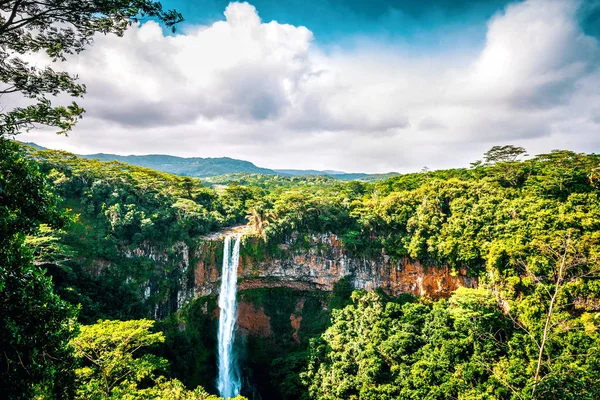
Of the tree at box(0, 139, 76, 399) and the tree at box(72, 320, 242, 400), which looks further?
the tree at box(72, 320, 242, 400)

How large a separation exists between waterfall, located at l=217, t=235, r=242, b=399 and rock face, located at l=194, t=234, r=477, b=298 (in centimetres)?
56

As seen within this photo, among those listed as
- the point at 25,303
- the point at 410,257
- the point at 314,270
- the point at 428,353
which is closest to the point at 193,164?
the point at 314,270

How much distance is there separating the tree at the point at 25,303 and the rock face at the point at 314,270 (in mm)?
18765

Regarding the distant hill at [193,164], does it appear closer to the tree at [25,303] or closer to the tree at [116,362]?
the tree at [116,362]

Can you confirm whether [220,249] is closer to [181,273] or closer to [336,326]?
[181,273]

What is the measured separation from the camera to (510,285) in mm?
17219

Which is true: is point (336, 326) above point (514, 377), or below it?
below

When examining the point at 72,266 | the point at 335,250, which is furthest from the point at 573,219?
the point at 72,266

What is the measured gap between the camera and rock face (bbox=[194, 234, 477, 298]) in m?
23.7

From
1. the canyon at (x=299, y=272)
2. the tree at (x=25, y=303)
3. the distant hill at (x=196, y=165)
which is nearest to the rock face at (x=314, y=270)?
the canyon at (x=299, y=272)

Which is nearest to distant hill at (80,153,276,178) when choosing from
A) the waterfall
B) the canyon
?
the canyon

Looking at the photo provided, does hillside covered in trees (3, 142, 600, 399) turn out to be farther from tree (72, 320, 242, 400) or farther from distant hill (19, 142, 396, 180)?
distant hill (19, 142, 396, 180)

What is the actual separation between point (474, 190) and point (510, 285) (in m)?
7.21

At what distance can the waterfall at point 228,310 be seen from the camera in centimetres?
2398
